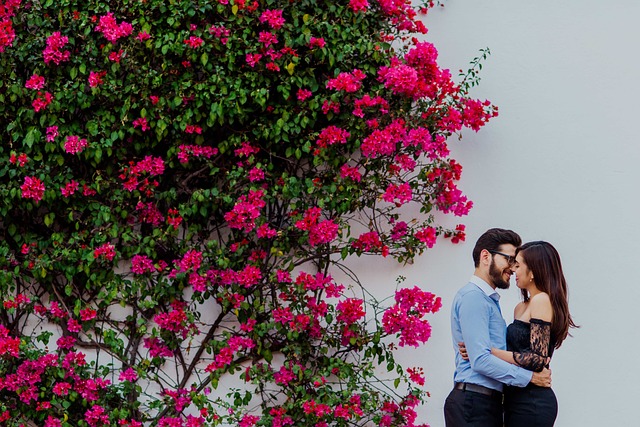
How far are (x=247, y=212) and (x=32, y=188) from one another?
111 cm

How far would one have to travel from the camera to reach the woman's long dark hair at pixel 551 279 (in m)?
3.71

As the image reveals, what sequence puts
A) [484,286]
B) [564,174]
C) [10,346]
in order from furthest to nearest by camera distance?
[564,174] < [10,346] < [484,286]

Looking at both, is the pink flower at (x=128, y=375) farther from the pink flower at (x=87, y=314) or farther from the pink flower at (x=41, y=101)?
the pink flower at (x=41, y=101)

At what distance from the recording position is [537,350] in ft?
12.1

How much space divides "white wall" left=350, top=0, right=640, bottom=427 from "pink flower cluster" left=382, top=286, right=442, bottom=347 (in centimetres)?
22

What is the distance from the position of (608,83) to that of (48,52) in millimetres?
2950

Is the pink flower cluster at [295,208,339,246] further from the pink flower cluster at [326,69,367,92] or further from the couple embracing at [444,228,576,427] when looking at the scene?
the couple embracing at [444,228,576,427]

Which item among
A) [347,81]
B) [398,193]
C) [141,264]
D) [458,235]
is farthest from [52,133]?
[458,235]

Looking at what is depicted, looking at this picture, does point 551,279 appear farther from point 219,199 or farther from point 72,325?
point 72,325

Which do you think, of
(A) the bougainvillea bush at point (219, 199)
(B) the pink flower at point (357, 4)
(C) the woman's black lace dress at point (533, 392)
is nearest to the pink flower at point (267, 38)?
(A) the bougainvillea bush at point (219, 199)

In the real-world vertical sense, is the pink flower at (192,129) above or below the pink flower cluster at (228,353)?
above

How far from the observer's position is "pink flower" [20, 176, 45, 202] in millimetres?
4633

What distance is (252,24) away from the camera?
15.5 ft

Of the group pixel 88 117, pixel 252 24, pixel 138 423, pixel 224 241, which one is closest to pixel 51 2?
pixel 88 117
